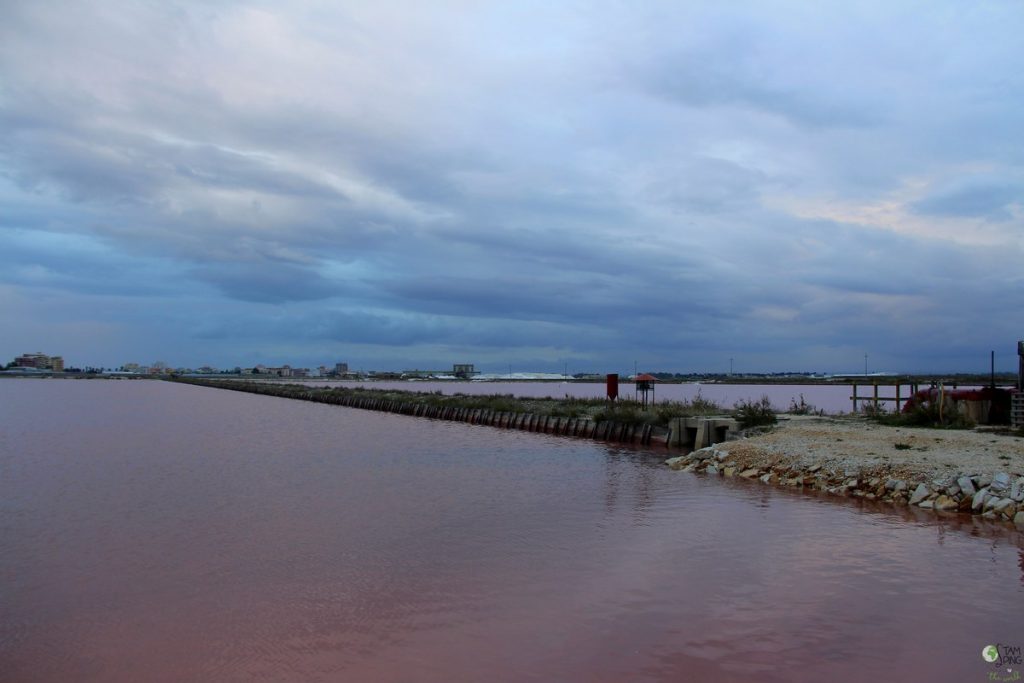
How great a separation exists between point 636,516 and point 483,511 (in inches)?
111

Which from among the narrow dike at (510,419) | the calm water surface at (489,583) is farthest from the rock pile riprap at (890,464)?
the narrow dike at (510,419)

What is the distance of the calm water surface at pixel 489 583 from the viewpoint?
21.4 feet

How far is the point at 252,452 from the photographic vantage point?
23891 mm

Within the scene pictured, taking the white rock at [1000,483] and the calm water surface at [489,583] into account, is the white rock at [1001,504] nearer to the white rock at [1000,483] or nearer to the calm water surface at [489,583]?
the white rock at [1000,483]

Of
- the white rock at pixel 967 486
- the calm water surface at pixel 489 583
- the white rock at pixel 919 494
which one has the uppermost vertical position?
the white rock at pixel 967 486

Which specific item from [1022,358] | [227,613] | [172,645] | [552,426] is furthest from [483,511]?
[552,426]

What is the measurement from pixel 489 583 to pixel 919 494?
8.82 meters

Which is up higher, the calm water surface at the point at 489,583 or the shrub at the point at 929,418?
the shrub at the point at 929,418

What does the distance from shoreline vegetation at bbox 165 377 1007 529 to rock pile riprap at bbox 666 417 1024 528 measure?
17 millimetres

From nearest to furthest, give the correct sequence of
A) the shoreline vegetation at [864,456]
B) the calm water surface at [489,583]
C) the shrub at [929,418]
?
1. the calm water surface at [489,583]
2. the shoreline vegetation at [864,456]
3. the shrub at [929,418]

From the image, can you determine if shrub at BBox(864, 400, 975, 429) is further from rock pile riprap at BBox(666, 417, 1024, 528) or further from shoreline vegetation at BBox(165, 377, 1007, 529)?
rock pile riprap at BBox(666, 417, 1024, 528)

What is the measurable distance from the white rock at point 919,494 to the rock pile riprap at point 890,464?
16 millimetres

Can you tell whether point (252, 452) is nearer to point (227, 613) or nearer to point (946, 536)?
point (227, 613)

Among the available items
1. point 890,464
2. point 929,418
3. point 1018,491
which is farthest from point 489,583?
point 929,418
